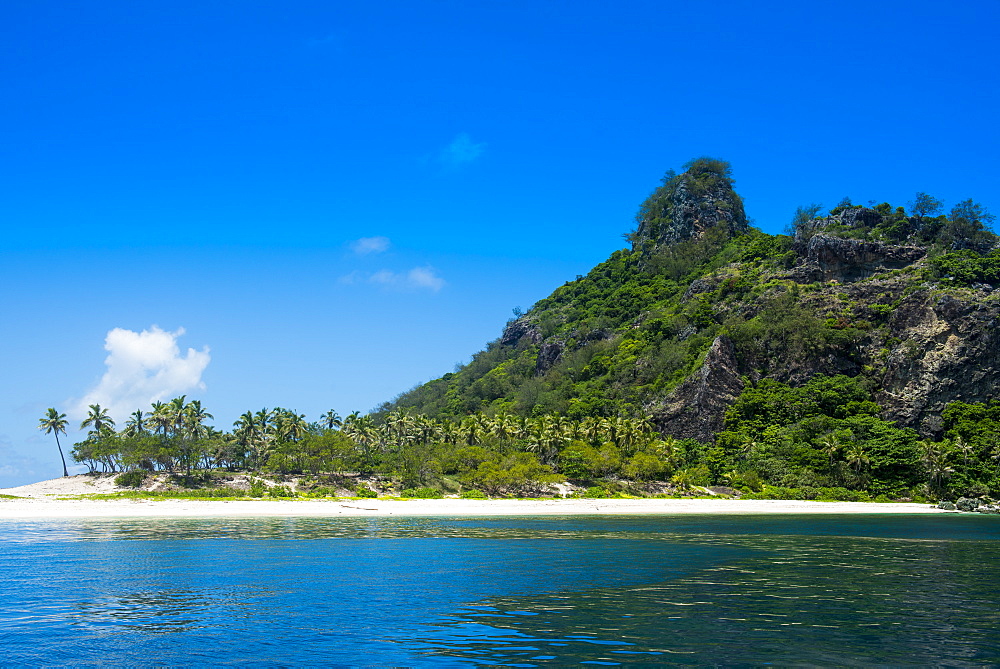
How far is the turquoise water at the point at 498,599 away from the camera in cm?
1738

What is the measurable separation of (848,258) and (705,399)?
5489cm

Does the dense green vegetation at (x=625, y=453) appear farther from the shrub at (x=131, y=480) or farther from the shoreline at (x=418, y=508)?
the shoreline at (x=418, y=508)

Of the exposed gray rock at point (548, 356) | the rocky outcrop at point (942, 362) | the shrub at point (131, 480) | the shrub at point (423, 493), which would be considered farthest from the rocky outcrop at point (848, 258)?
the shrub at point (131, 480)

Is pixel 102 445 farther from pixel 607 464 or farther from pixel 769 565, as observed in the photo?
pixel 769 565

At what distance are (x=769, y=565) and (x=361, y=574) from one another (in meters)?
19.7

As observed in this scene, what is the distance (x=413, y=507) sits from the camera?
78312 millimetres

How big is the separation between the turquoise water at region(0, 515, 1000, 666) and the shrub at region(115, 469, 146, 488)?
178 feet

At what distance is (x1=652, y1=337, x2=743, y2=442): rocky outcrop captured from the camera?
377 feet

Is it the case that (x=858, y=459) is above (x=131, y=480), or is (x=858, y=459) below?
above

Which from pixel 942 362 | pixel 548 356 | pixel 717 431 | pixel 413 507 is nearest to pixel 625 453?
pixel 717 431

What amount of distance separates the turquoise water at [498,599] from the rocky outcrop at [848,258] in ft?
357

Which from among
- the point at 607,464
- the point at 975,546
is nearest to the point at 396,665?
the point at 975,546

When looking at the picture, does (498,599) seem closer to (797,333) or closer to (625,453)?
(625,453)

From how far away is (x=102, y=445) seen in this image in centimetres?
10531
